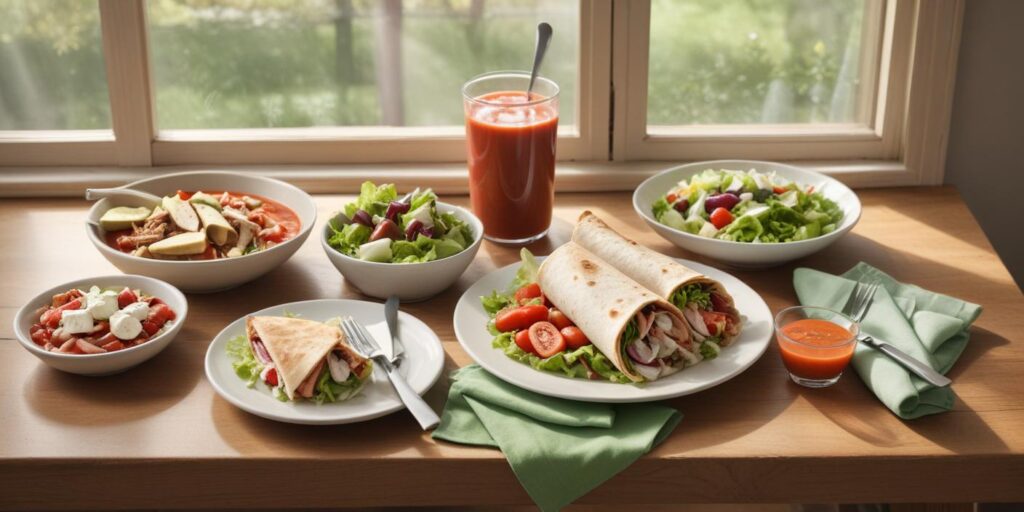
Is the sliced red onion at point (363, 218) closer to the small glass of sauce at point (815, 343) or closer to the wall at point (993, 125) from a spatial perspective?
the small glass of sauce at point (815, 343)

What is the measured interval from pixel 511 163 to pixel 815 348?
0.71 m

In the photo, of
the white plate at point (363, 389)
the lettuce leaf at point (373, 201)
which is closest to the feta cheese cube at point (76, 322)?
the white plate at point (363, 389)

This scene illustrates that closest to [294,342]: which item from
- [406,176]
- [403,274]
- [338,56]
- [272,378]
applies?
[272,378]

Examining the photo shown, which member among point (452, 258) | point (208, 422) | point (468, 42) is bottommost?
point (208, 422)

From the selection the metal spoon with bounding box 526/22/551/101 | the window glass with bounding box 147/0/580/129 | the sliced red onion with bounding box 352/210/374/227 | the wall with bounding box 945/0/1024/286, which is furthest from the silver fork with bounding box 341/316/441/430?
the wall with bounding box 945/0/1024/286

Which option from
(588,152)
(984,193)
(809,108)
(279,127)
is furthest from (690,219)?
(279,127)

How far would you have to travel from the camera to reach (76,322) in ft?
5.01

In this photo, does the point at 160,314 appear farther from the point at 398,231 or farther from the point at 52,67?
the point at 52,67

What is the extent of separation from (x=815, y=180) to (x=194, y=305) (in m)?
1.22

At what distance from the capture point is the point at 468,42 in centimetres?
227

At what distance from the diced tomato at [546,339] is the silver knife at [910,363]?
1.51ft

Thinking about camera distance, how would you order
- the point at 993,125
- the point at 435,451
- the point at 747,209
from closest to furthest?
the point at 435,451
the point at 747,209
the point at 993,125

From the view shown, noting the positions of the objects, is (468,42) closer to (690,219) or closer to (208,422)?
(690,219)

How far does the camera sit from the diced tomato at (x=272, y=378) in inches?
58.1
